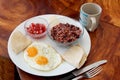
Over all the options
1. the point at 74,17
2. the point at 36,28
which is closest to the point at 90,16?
the point at 74,17

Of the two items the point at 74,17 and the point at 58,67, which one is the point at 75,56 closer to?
the point at 58,67

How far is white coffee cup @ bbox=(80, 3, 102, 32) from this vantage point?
3.52 ft

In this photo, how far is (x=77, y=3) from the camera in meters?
1.27

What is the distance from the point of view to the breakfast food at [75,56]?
0.96 metres

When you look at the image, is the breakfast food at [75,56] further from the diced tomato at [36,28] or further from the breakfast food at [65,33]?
the diced tomato at [36,28]

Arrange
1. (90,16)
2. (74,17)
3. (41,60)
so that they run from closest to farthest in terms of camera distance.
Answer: (41,60)
(90,16)
(74,17)

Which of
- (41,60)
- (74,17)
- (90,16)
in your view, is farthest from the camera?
(74,17)

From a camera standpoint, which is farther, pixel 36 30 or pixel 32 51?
pixel 36 30

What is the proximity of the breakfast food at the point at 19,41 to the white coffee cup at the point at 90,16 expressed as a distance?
0.87 feet

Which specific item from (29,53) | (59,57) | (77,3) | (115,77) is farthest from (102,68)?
(77,3)

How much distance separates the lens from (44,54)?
0.99 m

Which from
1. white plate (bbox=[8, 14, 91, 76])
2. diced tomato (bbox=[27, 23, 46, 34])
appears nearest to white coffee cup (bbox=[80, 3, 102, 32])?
white plate (bbox=[8, 14, 91, 76])

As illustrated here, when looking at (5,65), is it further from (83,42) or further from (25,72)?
(83,42)

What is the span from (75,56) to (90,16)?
8.0 inches
